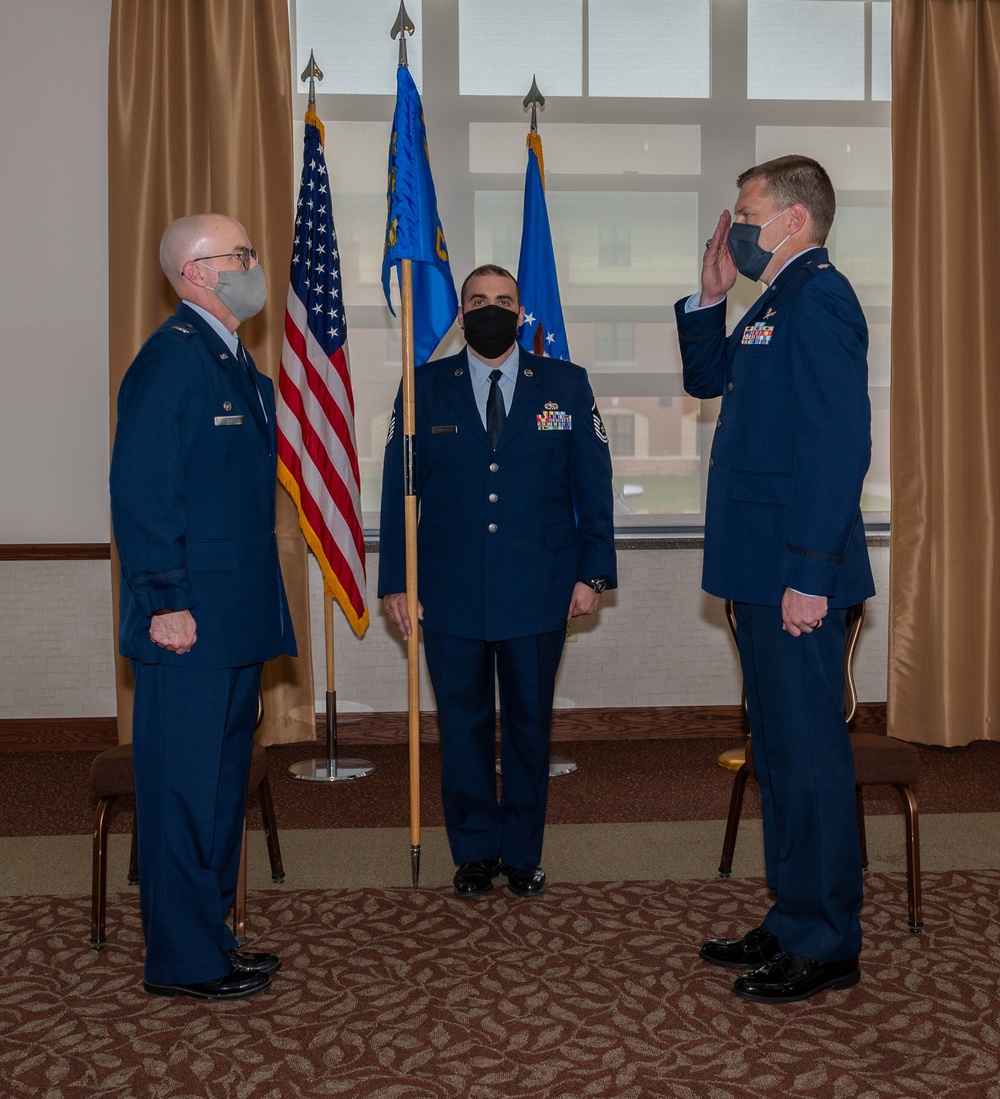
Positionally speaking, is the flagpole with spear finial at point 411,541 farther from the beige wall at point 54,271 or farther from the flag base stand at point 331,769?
the beige wall at point 54,271

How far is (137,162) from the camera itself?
174 inches

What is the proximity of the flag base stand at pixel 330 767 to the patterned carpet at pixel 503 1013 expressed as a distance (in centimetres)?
130

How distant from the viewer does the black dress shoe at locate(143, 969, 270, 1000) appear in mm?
2365

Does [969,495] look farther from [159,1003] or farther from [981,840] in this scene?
[159,1003]

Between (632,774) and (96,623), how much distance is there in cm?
229

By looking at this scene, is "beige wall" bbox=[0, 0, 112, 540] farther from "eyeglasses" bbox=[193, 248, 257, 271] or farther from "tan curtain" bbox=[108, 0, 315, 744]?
"eyeglasses" bbox=[193, 248, 257, 271]

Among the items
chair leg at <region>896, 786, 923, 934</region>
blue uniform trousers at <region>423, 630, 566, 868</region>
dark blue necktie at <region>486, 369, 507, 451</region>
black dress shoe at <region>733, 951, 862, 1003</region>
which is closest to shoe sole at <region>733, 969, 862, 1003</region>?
black dress shoe at <region>733, 951, 862, 1003</region>

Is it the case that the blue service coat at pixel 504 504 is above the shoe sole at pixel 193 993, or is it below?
above

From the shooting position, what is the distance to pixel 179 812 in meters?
2.34

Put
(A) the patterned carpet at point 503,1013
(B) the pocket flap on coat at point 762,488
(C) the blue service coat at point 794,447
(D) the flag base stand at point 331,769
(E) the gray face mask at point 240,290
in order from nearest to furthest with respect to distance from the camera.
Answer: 1. (A) the patterned carpet at point 503,1013
2. (C) the blue service coat at point 794,447
3. (B) the pocket flap on coat at point 762,488
4. (E) the gray face mask at point 240,290
5. (D) the flag base stand at point 331,769

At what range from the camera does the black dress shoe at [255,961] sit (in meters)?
2.46

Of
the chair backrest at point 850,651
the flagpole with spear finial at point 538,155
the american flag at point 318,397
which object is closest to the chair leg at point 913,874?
the chair backrest at point 850,651

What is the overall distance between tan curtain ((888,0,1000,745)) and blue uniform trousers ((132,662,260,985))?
10.5ft

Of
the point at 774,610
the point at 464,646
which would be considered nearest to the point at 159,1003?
the point at 464,646
